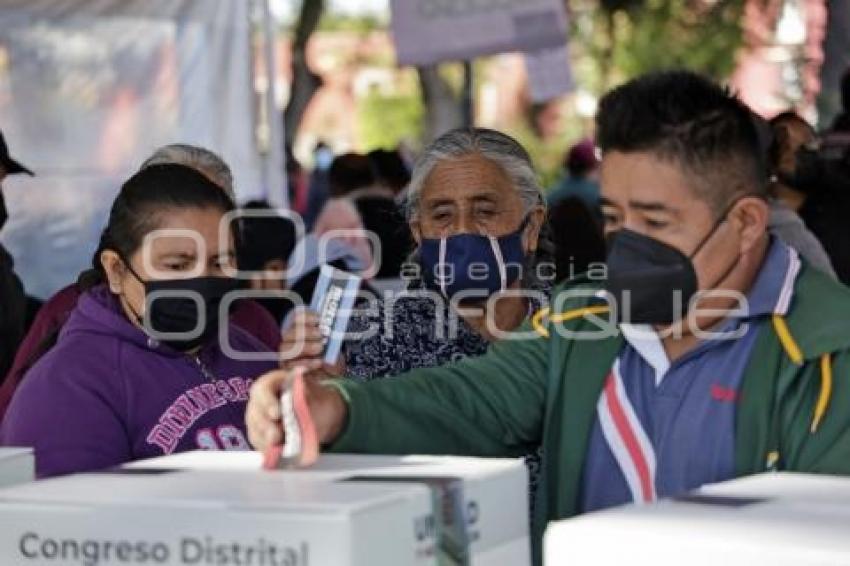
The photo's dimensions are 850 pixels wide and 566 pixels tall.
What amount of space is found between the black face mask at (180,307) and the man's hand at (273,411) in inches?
42.1

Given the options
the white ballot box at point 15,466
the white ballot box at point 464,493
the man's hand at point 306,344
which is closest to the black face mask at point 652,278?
the white ballot box at point 464,493

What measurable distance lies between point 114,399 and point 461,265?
0.91 m

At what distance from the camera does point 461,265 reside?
13.9ft

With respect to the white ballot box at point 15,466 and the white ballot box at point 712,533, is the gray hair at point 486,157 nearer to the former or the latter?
the white ballot box at point 15,466

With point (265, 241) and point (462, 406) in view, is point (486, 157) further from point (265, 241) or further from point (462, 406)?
point (265, 241)

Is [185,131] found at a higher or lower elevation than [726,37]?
lower

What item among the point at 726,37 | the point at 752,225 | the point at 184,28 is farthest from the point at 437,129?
the point at 752,225

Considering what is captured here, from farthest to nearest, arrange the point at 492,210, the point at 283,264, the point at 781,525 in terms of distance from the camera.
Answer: the point at 283,264, the point at 492,210, the point at 781,525

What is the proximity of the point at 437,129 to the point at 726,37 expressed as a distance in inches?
217

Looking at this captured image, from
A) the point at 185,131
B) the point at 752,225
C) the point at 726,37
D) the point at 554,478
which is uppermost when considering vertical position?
the point at 726,37

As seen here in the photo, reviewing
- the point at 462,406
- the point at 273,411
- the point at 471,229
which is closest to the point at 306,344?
the point at 462,406

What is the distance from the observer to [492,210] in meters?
4.40

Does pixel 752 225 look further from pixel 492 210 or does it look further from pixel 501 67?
pixel 501 67

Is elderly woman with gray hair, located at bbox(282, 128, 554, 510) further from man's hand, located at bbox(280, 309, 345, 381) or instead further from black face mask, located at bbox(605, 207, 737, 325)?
black face mask, located at bbox(605, 207, 737, 325)
